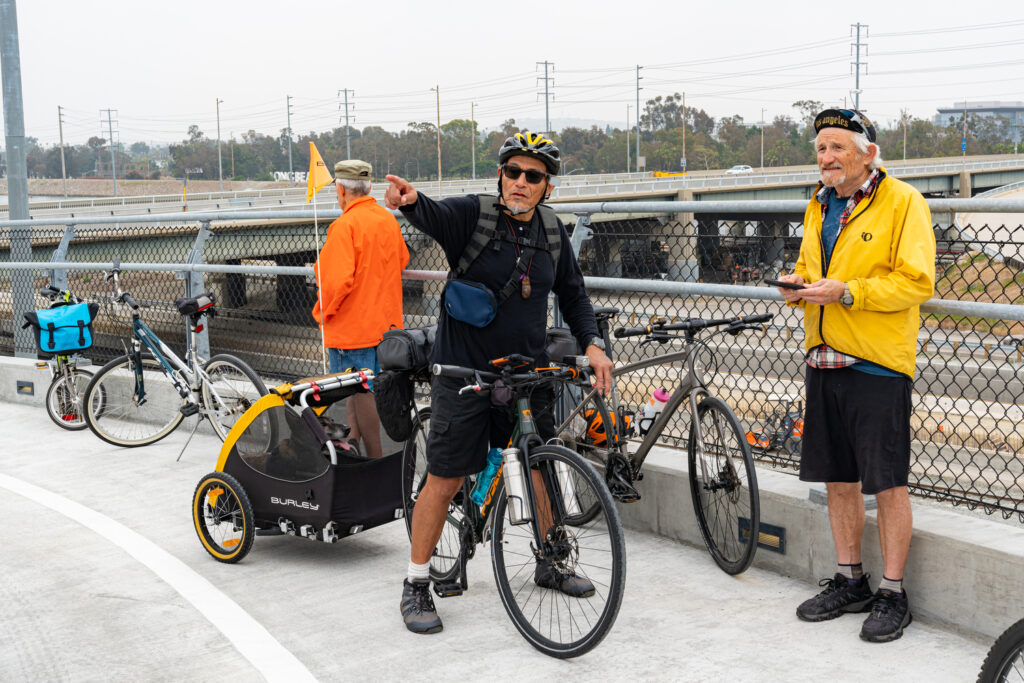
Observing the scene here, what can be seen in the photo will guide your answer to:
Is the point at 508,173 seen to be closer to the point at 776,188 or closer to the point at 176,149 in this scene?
the point at 776,188

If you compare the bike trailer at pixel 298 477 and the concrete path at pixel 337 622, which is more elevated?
the bike trailer at pixel 298 477

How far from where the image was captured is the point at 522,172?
4.22m

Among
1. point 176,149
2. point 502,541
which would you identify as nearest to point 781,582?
point 502,541

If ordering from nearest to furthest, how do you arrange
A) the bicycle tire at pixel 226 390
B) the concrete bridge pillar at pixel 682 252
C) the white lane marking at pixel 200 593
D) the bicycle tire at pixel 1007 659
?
the bicycle tire at pixel 1007 659 < the white lane marking at pixel 200 593 < the concrete bridge pillar at pixel 682 252 < the bicycle tire at pixel 226 390

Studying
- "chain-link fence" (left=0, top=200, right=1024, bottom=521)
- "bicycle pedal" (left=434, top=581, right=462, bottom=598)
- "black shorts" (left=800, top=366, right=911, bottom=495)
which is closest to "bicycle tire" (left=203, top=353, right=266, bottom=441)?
"chain-link fence" (left=0, top=200, right=1024, bottom=521)

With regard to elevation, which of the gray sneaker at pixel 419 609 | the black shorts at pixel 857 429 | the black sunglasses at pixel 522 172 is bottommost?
the gray sneaker at pixel 419 609

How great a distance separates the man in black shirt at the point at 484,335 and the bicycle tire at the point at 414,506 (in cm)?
18

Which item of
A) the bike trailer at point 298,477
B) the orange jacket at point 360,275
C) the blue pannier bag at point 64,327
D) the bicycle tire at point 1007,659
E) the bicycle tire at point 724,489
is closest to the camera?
the bicycle tire at point 1007,659

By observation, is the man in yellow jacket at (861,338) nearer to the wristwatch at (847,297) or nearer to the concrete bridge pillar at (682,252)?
the wristwatch at (847,297)

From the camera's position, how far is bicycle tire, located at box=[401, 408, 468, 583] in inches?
190

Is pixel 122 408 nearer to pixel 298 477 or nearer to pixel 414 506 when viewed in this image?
pixel 298 477

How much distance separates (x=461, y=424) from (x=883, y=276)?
1.73m

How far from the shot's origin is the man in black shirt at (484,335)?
423 centimetres

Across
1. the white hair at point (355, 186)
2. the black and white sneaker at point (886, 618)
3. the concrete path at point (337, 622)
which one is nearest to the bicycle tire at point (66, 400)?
the concrete path at point (337, 622)
